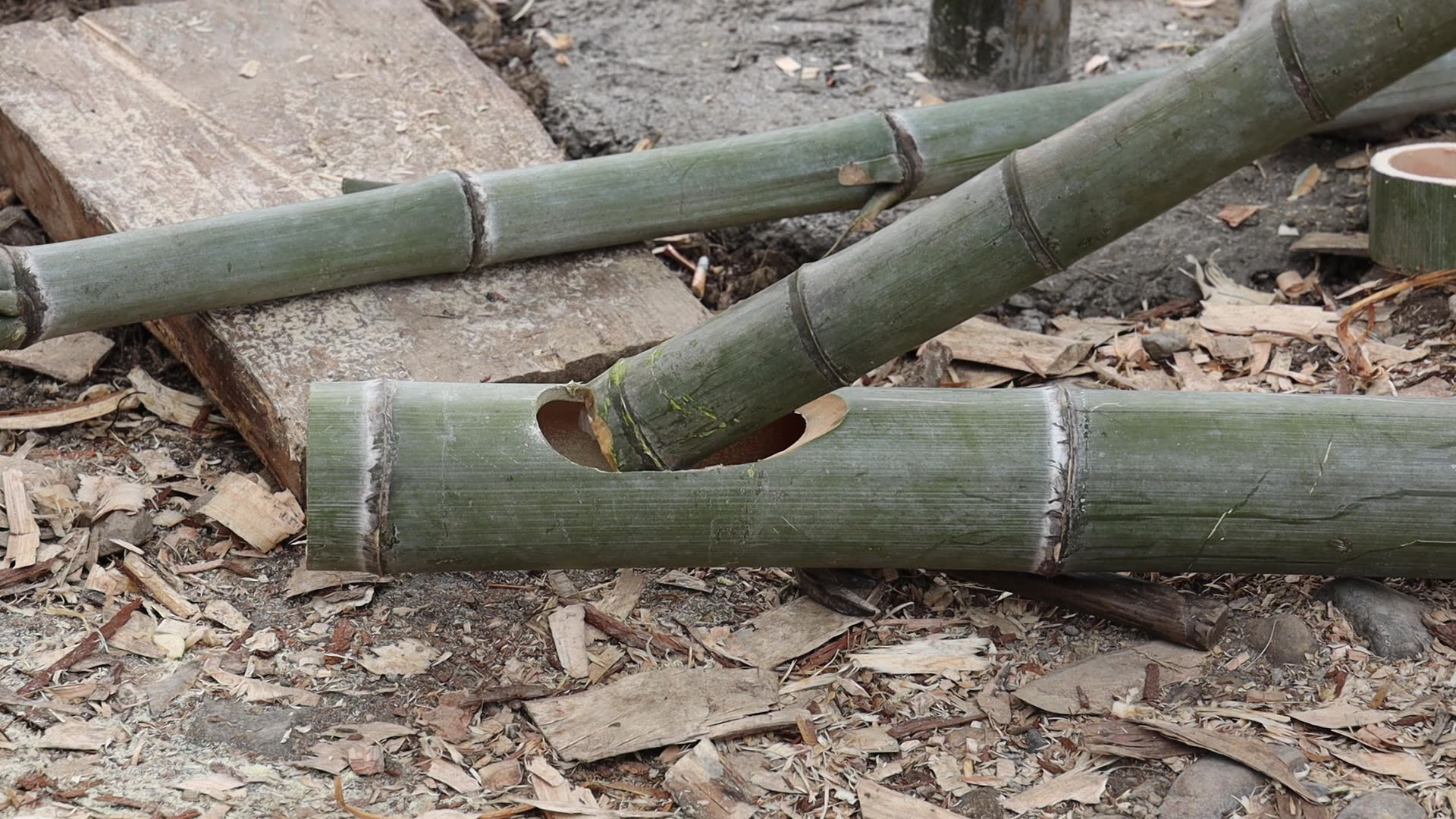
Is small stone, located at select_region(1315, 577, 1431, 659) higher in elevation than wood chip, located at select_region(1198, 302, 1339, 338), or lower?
lower

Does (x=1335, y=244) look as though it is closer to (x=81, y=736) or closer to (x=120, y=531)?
(x=120, y=531)

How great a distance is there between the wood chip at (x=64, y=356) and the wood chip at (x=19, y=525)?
0.48m

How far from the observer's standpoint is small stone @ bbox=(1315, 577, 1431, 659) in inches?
109

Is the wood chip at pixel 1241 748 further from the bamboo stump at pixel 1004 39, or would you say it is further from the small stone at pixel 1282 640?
the bamboo stump at pixel 1004 39

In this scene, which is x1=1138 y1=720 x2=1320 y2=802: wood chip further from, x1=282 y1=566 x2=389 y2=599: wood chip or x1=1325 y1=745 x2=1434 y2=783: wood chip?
x1=282 y1=566 x2=389 y2=599: wood chip

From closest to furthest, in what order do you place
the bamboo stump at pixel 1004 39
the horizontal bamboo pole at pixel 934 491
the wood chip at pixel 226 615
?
1. the horizontal bamboo pole at pixel 934 491
2. the wood chip at pixel 226 615
3. the bamboo stump at pixel 1004 39

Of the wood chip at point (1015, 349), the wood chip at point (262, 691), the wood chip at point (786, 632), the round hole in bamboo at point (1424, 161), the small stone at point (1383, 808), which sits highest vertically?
the round hole in bamboo at point (1424, 161)

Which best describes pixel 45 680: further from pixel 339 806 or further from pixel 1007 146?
pixel 1007 146

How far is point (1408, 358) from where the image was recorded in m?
3.63

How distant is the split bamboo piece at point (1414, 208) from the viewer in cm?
375

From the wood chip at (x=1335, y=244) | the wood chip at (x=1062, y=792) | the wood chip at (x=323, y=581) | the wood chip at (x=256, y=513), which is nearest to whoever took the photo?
the wood chip at (x=1062, y=792)

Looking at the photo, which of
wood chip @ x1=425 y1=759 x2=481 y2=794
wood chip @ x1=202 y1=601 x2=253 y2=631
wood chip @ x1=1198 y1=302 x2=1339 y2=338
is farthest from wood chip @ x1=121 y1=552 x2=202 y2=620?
wood chip @ x1=1198 y1=302 x2=1339 y2=338

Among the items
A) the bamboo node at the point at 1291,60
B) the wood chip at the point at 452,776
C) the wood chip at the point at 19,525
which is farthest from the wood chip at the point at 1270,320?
the wood chip at the point at 19,525

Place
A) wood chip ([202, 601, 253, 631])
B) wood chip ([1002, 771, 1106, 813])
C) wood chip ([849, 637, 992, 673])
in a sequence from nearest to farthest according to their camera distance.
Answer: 1. wood chip ([1002, 771, 1106, 813])
2. wood chip ([849, 637, 992, 673])
3. wood chip ([202, 601, 253, 631])
